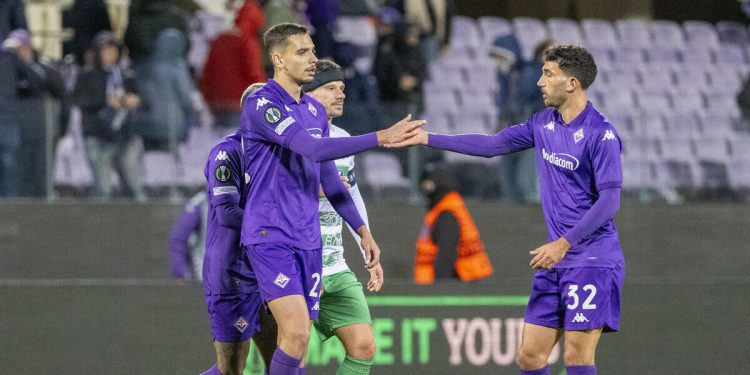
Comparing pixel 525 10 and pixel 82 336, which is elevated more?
pixel 525 10

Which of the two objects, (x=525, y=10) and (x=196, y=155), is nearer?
(x=196, y=155)

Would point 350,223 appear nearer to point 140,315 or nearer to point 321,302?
point 321,302

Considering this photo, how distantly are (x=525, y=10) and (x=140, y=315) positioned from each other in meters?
10.5

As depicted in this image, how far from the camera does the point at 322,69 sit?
738 centimetres

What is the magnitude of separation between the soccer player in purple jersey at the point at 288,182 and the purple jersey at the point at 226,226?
48 centimetres

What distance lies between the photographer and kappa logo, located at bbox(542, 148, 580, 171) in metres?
6.51

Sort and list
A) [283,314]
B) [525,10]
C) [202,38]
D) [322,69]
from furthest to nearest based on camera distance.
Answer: [525,10] → [202,38] → [322,69] → [283,314]

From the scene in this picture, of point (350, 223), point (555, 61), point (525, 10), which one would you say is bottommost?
point (350, 223)

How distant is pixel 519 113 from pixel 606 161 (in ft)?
14.6

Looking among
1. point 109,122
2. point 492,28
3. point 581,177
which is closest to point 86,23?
point 109,122

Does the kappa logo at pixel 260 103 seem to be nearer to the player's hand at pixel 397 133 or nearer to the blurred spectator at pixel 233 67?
the player's hand at pixel 397 133

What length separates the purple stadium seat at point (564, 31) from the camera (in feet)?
52.6

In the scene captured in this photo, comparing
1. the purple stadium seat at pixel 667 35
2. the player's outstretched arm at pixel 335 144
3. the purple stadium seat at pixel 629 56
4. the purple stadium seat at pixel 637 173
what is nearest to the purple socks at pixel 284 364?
the player's outstretched arm at pixel 335 144

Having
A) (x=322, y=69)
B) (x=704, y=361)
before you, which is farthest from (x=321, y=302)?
(x=704, y=361)
